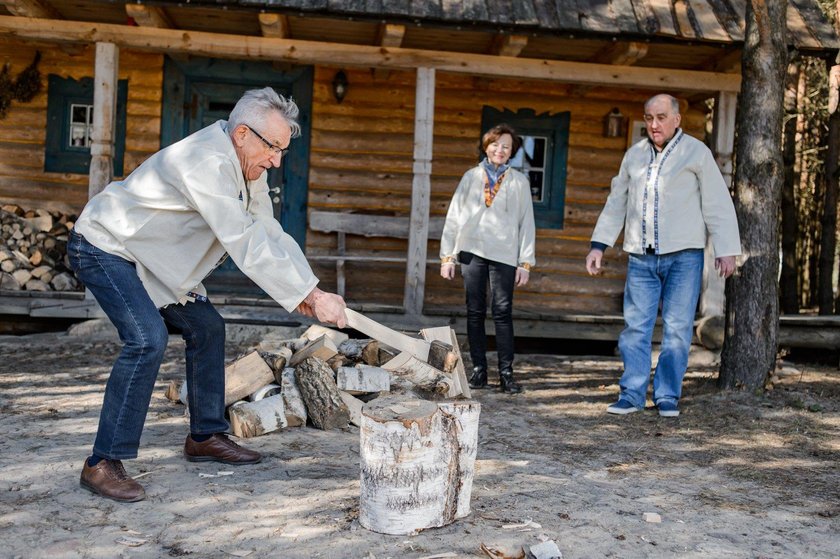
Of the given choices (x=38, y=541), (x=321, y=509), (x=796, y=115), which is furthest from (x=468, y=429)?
(x=796, y=115)

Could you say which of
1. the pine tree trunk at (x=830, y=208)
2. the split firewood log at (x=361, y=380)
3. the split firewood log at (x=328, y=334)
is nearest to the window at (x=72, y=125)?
the split firewood log at (x=328, y=334)

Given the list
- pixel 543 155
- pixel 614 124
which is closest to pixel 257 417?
pixel 543 155

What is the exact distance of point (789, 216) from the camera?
41.7 ft

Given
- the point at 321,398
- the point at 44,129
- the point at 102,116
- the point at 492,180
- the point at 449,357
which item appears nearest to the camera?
the point at 321,398

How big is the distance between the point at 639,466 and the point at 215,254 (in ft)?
8.38

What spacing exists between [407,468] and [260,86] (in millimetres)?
7734

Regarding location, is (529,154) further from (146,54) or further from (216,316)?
(216,316)

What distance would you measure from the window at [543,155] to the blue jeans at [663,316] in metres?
4.74

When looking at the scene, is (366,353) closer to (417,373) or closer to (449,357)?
(417,373)

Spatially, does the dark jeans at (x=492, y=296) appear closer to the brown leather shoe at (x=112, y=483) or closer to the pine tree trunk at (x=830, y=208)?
the brown leather shoe at (x=112, y=483)

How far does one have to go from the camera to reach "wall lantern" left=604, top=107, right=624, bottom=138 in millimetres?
10680

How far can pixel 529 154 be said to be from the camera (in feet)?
35.9

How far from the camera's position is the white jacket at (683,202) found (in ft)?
19.6

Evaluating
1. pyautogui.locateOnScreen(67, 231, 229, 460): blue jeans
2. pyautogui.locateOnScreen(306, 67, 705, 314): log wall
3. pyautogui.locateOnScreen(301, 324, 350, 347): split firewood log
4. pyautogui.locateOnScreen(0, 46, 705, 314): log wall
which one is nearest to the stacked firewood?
pyautogui.locateOnScreen(0, 46, 705, 314): log wall
